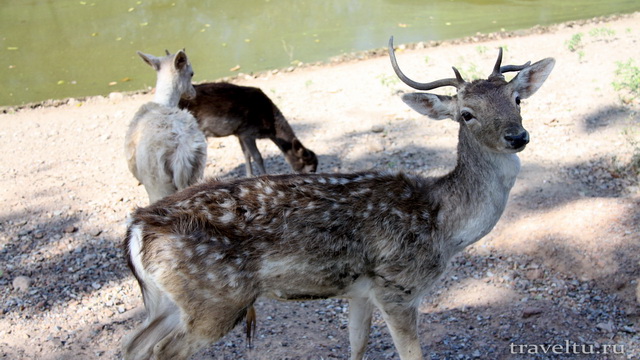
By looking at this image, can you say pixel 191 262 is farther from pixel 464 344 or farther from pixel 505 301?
pixel 505 301

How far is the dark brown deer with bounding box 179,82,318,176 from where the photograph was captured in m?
7.46

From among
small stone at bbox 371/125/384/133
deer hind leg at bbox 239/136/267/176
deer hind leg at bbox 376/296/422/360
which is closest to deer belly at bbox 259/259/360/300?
deer hind leg at bbox 376/296/422/360

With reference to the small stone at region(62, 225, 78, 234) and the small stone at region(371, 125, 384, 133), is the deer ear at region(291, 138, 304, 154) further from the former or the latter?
the small stone at region(62, 225, 78, 234)

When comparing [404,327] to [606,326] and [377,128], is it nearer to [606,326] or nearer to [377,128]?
[606,326]

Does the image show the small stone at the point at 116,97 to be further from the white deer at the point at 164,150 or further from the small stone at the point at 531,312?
the small stone at the point at 531,312

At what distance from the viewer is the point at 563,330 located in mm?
4742

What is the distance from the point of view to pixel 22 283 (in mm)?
5578

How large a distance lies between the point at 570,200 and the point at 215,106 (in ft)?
12.5

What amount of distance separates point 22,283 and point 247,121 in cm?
300

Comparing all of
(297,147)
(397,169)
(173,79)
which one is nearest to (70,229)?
(173,79)

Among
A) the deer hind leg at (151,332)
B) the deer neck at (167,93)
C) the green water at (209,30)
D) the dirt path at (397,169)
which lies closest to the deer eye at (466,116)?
the dirt path at (397,169)

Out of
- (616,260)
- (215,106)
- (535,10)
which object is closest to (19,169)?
(215,106)

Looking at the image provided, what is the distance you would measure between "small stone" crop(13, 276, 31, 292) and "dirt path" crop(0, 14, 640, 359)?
0.01 meters

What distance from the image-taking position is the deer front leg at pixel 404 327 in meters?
4.01
